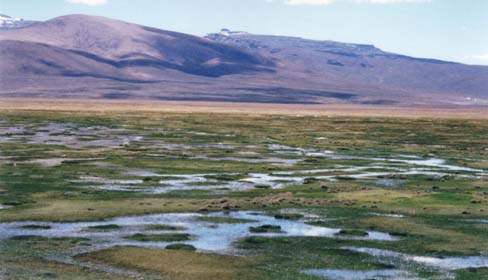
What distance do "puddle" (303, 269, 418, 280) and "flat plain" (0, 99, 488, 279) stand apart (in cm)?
4

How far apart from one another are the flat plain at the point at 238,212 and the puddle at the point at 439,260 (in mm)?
82

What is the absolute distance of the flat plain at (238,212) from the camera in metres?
32.9

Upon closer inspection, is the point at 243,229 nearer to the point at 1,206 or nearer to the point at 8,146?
the point at 1,206

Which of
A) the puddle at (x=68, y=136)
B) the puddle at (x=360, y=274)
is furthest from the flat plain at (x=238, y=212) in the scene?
the puddle at (x=68, y=136)

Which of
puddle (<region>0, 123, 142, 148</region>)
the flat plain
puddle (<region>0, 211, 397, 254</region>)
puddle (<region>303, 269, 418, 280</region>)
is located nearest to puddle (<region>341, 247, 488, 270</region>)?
the flat plain

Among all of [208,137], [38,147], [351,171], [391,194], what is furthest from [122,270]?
[208,137]

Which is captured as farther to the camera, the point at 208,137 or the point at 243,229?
the point at 208,137

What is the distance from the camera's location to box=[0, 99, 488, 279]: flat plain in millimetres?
32875

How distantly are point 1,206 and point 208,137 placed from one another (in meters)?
63.9

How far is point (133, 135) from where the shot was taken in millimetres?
110750

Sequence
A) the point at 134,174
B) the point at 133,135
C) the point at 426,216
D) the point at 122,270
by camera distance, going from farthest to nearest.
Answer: the point at 133,135
the point at 134,174
the point at 426,216
the point at 122,270

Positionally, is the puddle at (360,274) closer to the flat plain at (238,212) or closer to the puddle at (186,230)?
the flat plain at (238,212)

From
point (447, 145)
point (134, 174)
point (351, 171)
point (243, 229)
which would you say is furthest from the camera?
point (447, 145)

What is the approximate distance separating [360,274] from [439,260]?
15.4ft
